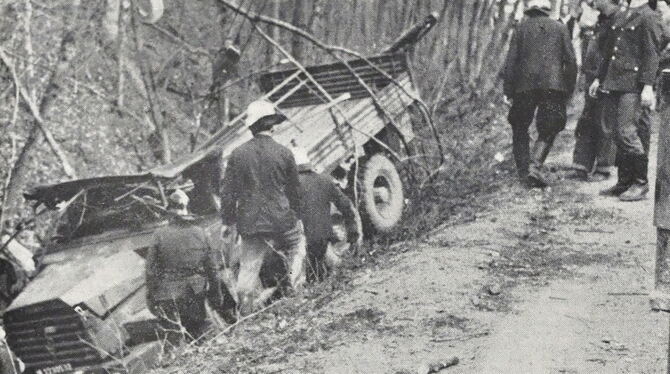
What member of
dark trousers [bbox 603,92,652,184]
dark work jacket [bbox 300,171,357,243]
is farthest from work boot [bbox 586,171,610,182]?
dark work jacket [bbox 300,171,357,243]

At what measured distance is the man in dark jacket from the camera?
9008 millimetres

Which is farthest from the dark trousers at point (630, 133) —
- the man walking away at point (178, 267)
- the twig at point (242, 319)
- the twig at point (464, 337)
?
the man walking away at point (178, 267)

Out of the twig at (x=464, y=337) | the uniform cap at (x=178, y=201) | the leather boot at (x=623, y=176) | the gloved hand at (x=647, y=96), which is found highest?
the gloved hand at (x=647, y=96)

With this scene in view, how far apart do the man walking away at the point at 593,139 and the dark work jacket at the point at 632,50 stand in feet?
2.54

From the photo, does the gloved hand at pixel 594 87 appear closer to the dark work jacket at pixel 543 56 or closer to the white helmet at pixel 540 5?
the dark work jacket at pixel 543 56

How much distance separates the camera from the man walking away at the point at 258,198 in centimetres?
789

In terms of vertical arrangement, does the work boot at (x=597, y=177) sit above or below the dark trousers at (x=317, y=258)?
above

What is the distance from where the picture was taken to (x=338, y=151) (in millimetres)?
9672

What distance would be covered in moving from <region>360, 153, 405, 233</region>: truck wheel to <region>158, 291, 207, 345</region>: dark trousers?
245 centimetres

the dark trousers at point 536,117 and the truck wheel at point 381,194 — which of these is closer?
the dark trousers at point 536,117

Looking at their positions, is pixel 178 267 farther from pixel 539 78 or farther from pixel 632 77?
pixel 632 77

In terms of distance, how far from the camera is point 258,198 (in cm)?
792

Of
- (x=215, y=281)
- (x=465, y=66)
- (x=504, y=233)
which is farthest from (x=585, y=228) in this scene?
(x=465, y=66)

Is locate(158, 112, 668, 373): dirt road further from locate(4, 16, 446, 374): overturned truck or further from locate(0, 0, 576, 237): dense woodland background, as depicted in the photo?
locate(0, 0, 576, 237): dense woodland background
